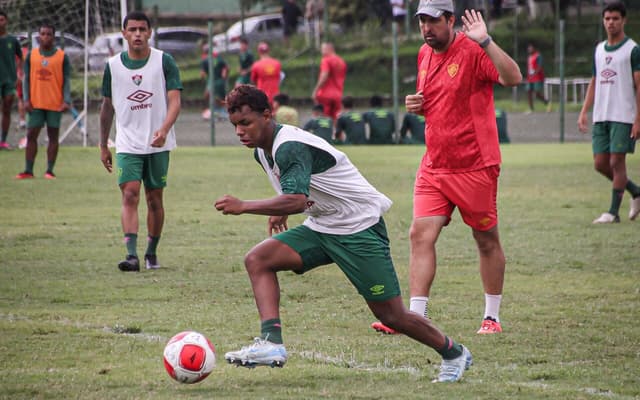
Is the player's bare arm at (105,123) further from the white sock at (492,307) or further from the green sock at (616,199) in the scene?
the green sock at (616,199)

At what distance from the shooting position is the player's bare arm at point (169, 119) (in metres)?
9.23

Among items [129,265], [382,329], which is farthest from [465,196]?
[129,265]

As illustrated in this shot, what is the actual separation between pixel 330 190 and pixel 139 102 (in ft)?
14.3

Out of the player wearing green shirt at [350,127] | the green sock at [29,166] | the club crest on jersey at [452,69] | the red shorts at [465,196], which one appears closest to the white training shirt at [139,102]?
the red shorts at [465,196]

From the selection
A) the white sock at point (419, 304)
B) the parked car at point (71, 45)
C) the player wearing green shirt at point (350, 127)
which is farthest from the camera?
the player wearing green shirt at point (350, 127)

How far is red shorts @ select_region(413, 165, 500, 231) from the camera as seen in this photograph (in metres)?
6.85

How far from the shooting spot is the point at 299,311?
767cm

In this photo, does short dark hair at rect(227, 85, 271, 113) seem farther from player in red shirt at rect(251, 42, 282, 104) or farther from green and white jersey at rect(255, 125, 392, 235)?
player in red shirt at rect(251, 42, 282, 104)

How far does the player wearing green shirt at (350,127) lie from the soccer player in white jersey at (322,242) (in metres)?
18.0

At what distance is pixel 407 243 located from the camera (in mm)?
11086

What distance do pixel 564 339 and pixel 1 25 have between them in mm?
14544

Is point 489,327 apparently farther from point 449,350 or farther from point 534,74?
point 534,74

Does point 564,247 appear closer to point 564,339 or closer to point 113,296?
point 564,339

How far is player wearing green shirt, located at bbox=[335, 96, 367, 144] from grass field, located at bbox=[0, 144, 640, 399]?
926 centimetres
